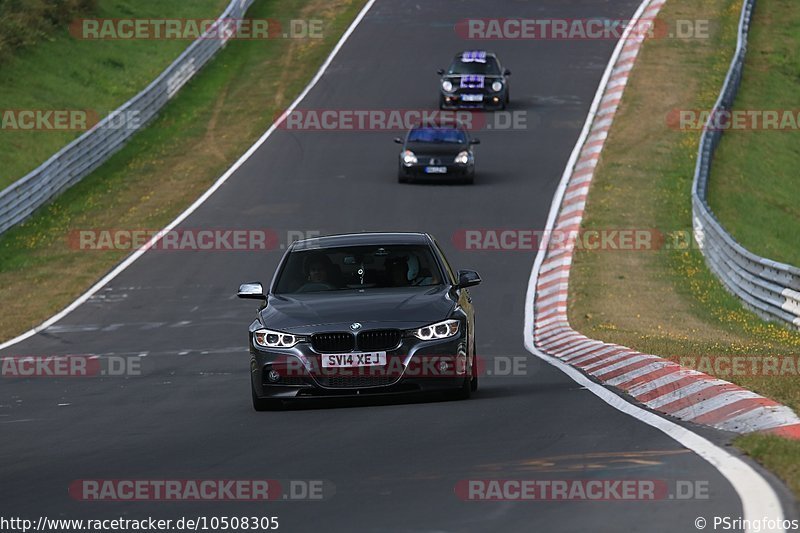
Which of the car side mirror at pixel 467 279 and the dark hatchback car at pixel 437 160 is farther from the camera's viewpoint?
the dark hatchback car at pixel 437 160

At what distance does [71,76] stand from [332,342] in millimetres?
35242

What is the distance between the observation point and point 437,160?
35625 millimetres

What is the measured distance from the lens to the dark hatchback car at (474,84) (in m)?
43.3

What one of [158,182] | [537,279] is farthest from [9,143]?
[537,279]

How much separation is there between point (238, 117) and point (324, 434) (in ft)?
112

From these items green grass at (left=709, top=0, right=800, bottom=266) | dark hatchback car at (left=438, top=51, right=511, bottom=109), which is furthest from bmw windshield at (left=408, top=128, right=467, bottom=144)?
dark hatchback car at (left=438, top=51, right=511, bottom=109)

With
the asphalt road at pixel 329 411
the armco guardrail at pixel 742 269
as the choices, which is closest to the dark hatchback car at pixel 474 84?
the asphalt road at pixel 329 411

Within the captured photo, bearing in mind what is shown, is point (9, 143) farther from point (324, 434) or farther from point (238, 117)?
point (324, 434)

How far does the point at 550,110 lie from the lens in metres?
43.5

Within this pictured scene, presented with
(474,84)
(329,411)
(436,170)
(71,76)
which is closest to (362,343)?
(329,411)

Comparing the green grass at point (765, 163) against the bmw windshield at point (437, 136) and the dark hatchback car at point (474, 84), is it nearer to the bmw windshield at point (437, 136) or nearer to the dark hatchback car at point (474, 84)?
the bmw windshield at point (437, 136)

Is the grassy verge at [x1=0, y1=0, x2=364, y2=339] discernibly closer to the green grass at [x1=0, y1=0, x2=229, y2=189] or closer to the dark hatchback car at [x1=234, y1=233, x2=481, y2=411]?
the green grass at [x1=0, y1=0, x2=229, y2=189]

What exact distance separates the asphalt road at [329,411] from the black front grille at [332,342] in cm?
50

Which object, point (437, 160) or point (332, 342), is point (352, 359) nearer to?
point (332, 342)
